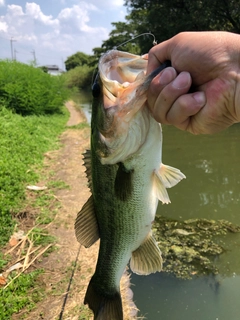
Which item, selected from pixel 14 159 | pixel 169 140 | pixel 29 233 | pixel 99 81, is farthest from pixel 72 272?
pixel 169 140

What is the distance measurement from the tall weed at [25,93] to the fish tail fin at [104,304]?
11060 millimetres

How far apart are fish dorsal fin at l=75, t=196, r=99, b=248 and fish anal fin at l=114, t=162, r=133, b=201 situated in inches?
10.9

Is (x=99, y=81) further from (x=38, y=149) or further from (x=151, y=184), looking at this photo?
(x=38, y=149)

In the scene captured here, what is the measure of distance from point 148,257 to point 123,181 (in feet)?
1.86

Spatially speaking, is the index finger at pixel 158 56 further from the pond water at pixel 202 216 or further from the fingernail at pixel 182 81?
the pond water at pixel 202 216

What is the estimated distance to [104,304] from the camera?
2.06m

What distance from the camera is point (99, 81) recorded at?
62.9 inches

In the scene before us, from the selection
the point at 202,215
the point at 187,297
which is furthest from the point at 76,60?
the point at 187,297

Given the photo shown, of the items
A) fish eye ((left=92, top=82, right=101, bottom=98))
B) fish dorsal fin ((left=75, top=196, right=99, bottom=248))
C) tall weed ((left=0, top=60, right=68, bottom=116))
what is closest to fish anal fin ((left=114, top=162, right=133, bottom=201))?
fish dorsal fin ((left=75, top=196, right=99, bottom=248))

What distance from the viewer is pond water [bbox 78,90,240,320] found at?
136 inches

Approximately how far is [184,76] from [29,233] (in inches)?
145

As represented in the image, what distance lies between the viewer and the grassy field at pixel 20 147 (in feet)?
11.5

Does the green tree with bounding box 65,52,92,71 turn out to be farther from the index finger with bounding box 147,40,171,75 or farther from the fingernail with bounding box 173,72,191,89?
the fingernail with bounding box 173,72,191,89

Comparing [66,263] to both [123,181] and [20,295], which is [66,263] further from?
[123,181]
